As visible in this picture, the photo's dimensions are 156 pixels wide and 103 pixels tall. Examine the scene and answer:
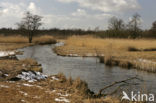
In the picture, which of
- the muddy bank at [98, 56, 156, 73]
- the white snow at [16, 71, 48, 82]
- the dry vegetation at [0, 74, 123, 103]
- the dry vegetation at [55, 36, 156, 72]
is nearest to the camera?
the dry vegetation at [0, 74, 123, 103]

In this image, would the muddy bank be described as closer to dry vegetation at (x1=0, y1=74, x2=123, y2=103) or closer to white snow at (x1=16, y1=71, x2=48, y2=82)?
dry vegetation at (x1=0, y1=74, x2=123, y2=103)

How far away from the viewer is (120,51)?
21656mm

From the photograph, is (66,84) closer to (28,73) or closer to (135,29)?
(28,73)

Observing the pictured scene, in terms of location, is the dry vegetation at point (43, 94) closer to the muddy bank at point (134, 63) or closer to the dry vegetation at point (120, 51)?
the muddy bank at point (134, 63)

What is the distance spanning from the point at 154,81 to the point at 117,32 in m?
27.1

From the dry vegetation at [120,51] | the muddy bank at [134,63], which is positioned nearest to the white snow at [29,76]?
the muddy bank at [134,63]

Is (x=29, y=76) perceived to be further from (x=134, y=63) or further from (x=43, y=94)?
(x=134, y=63)

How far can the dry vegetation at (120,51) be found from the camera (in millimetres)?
14250

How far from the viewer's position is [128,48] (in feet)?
75.6

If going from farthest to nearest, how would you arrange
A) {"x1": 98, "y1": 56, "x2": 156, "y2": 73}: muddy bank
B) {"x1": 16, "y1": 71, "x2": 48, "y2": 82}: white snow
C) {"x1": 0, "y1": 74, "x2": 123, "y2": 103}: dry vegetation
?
1. {"x1": 98, "y1": 56, "x2": 156, "y2": 73}: muddy bank
2. {"x1": 16, "y1": 71, "x2": 48, "y2": 82}: white snow
3. {"x1": 0, "y1": 74, "x2": 123, "y2": 103}: dry vegetation

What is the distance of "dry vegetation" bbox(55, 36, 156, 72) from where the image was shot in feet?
46.8

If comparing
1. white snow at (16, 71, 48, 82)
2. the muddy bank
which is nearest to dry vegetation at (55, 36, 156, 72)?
the muddy bank

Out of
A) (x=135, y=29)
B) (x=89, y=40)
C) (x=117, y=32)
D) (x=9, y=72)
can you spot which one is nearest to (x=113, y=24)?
(x=135, y=29)

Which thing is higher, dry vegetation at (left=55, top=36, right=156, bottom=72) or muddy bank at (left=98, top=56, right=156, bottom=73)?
dry vegetation at (left=55, top=36, right=156, bottom=72)
